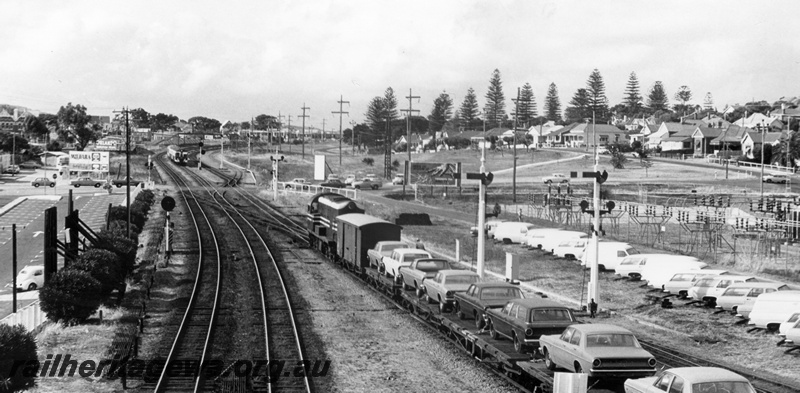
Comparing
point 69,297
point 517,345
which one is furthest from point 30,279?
point 517,345

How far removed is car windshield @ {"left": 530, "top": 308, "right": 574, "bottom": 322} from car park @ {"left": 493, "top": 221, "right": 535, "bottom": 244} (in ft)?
104

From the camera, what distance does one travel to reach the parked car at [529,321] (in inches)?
741

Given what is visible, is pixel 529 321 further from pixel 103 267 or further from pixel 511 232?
pixel 511 232

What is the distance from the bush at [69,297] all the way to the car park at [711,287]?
72.9ft

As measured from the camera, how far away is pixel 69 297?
86.2ft

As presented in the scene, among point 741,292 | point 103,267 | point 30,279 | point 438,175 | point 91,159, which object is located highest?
point 91,159

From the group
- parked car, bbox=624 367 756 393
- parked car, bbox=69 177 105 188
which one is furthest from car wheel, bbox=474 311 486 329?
parked car, bbox=69 177 105 188

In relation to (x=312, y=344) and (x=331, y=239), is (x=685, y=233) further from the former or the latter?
(x=312, y=344)

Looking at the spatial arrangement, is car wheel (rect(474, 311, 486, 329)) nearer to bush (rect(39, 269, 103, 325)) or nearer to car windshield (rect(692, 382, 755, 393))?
car windshield (rect(692, 382, 755, 393))

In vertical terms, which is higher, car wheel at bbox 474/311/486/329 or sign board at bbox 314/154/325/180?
sign board at bbox 314/154/325/180

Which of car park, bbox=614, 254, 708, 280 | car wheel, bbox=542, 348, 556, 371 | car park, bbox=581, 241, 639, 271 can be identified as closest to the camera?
car wheel, bbox=542, 348, 556, 371

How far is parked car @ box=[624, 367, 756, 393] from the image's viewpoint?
1364 cm

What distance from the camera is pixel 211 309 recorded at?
97.7 feet

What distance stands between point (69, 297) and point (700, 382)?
20506 mm
